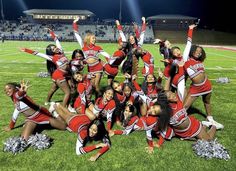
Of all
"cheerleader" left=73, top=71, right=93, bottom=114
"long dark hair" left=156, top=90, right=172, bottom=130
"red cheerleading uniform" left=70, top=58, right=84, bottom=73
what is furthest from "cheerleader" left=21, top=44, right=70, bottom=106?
"long dark hair" left=156, top=90, right=172, bottom=130

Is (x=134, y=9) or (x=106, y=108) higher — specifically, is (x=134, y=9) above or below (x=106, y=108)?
below

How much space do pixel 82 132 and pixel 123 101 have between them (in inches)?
69.5

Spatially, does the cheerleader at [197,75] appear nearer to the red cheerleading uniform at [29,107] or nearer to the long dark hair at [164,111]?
the long dark hair at [164,111]

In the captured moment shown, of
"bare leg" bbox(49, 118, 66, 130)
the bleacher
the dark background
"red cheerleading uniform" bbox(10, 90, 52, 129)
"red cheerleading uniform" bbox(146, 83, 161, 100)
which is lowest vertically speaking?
the bleacher

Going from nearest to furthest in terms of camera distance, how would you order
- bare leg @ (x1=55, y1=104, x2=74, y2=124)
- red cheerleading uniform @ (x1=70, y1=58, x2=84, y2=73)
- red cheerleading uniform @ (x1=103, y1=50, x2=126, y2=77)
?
bare leg @ (x1=55, y1=104, x2=74, y2=124) < red cheerleading uniform @ (x1=70, y1=58, x2=84, y2=73) < red cheerleading uniform @ (x1=103, y1=50, x2=126, y2=77)

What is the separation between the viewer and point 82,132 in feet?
18.6

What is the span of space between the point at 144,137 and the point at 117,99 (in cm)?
120

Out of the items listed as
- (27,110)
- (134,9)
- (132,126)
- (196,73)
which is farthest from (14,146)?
(134,9)

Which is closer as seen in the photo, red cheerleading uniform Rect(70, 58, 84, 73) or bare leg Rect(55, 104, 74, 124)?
bare leg Rect(55, 104, 74, 124)

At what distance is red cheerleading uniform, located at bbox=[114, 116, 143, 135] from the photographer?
21.7ft

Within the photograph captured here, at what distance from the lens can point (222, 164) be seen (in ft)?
17.3

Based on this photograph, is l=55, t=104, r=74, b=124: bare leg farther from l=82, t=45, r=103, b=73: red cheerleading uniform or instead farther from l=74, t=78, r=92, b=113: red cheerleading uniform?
l=82, t=45, r=103, b=73: red cheerleading uniform

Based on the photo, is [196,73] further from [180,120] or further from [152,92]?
[180,120]

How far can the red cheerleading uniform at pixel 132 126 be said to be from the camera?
6617mm
